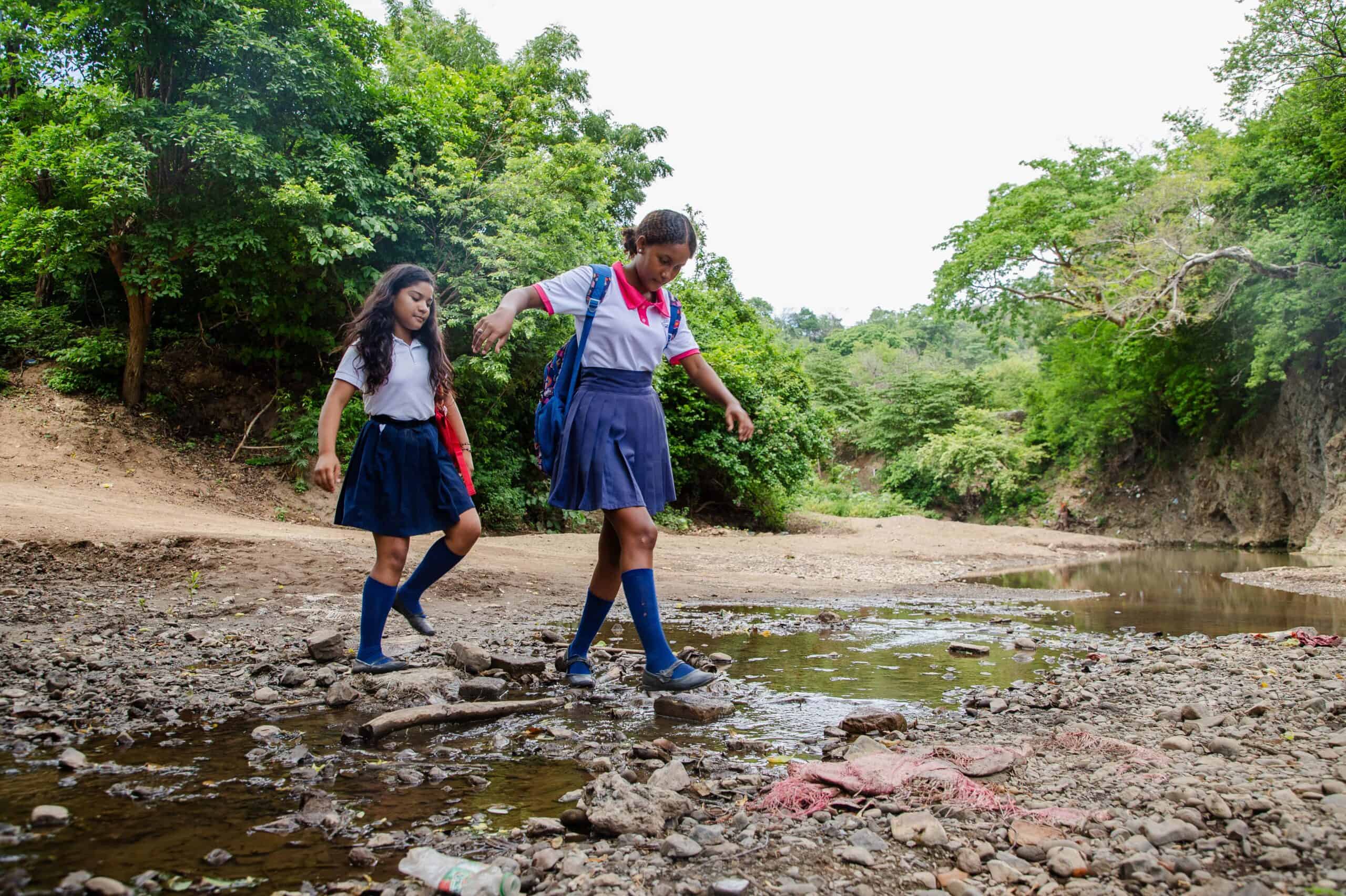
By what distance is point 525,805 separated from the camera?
2250mm

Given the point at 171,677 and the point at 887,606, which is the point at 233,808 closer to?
the point at 171,677

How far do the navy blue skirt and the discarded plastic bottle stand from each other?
7.14ft

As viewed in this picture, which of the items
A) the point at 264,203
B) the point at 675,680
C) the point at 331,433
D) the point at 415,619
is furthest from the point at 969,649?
the point at 264,203

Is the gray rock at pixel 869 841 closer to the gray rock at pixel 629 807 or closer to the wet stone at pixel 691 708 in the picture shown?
the gray rock at pixel 629 807

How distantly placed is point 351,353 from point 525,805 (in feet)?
7.92

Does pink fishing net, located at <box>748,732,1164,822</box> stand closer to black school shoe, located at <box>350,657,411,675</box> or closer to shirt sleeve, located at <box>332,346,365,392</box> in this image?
black school shoe, located at <box>350,657,411,675</box>

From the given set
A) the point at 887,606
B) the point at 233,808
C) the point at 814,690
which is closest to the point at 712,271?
the point at 887,606

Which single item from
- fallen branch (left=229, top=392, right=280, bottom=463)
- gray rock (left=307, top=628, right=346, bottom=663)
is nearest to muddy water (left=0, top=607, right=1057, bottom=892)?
gray rock (left=307, top=628, right=346, bottom=663)

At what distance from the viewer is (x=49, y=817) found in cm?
196

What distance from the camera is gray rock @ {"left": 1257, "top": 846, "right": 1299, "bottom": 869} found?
1.77 m

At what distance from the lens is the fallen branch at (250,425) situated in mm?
→ 13930

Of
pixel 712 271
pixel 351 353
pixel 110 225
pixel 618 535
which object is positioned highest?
pixel 712 271

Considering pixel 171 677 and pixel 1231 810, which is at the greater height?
pixel 1231 810

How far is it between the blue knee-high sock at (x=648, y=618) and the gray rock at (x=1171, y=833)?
195cm
